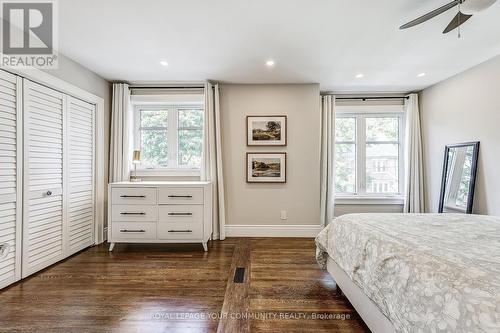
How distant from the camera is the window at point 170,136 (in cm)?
376

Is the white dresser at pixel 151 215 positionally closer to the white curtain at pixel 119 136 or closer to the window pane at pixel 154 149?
the white curtain at pixel 119 136

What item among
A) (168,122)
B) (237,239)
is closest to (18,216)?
(168,122)

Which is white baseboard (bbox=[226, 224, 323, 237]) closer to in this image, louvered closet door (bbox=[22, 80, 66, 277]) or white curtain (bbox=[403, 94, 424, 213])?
white curtain (bbox=[403, 94, 424, 213])

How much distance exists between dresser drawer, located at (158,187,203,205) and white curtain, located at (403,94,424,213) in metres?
3.43

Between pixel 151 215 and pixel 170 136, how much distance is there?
4.45 ft

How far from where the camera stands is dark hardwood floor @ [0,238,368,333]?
5.40ft

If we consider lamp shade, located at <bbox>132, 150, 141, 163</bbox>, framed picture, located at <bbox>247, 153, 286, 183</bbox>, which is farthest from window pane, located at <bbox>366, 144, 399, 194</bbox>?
lamp shade, located at <bbox>132, 150, 141, 163</bbox>

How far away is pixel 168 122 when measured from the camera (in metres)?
3.78

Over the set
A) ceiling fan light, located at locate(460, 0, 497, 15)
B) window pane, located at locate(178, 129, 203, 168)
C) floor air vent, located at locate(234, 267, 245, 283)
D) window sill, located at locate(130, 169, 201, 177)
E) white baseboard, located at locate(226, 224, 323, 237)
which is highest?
ceiling fan light, located at locate(460, 0, 497, 15)

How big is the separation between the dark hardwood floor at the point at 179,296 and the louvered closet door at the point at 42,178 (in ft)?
0.82

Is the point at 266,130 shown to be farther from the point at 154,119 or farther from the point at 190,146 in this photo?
the point at 154,119

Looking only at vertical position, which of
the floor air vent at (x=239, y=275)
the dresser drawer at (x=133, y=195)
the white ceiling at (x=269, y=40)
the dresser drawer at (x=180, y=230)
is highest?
the white ceiling at (x=269, y=40)

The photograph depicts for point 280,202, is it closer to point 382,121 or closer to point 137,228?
point 137,228

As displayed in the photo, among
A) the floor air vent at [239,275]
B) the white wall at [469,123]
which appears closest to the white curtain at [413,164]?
the white wall at [469,123]
